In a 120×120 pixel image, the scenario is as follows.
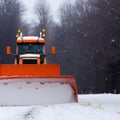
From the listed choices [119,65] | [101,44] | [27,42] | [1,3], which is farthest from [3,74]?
[1,3]

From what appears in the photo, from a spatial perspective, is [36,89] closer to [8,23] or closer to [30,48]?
[30,48]

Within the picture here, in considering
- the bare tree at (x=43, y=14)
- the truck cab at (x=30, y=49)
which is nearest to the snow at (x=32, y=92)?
the truck cab at (x=30, y=49)

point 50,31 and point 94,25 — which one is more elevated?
point 50,31

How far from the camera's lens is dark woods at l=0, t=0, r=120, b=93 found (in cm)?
3169

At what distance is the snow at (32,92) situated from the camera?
12.5 meters

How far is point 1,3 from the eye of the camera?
6253cm

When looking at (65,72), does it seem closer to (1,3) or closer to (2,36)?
(2,36)

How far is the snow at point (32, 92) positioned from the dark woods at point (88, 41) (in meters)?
15.5

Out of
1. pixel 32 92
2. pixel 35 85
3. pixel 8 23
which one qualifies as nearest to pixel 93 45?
pixel 8 23

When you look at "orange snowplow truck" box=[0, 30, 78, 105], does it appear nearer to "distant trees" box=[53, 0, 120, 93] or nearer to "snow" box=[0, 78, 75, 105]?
"snow" box=[0, 78, 75, 105]

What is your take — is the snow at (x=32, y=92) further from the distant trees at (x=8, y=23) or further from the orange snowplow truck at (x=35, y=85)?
the distant trees at (x=8, y=23)

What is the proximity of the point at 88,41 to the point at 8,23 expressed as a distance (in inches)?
818

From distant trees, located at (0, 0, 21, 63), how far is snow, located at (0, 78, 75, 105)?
42927 millimetres

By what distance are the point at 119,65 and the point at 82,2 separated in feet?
82.7
